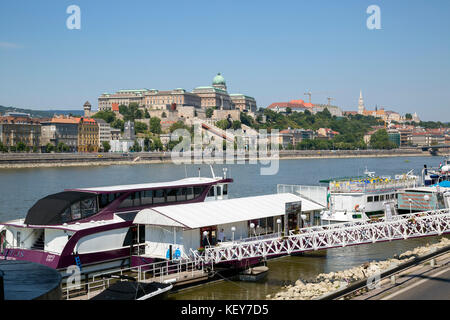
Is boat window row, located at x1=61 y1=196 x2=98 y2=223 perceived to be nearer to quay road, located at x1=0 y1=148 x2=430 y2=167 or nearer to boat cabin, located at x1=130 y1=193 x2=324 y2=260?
boat cabin, located at x1=130 y1=193 x2=324 y2=260

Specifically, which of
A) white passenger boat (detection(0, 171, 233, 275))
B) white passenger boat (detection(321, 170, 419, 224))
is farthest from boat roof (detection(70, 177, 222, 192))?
white passenger boat (detection(321, 170, 419, 224))

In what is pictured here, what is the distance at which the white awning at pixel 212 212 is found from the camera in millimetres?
17781

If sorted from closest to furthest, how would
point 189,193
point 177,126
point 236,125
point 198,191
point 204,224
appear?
point 204,224 < point 189,193 < point 198,191 < point 177,126 < point 236,125

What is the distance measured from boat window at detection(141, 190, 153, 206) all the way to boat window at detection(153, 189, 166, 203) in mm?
163

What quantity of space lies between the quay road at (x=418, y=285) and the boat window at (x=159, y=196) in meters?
9.32

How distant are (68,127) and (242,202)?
115 metres

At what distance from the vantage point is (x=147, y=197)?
20484mm

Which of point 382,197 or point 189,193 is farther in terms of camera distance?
point 382,197

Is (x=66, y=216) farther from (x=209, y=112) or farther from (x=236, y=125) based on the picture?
(x=209, y=112)

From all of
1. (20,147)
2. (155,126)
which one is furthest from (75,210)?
(155,126)

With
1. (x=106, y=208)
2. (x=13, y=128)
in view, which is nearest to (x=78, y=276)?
(x=106, y=208)

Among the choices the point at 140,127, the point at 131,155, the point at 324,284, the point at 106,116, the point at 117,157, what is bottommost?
the point at 324,284

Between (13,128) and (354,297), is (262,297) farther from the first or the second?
(13,128)

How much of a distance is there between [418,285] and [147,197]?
34.2ft
